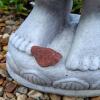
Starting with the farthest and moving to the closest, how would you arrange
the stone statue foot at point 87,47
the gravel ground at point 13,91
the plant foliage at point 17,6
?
1. the plant foliage at point 17,6
2. the gravel ground at point 13,91
3. the stone statue foot at point 87,47

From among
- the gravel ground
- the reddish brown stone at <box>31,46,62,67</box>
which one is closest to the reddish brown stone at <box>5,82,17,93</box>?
the gravel ground

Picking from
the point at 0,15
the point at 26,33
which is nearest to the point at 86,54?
the point at 26,33

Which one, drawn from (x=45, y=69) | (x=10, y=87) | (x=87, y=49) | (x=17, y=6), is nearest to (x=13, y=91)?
(x=10, y=87)

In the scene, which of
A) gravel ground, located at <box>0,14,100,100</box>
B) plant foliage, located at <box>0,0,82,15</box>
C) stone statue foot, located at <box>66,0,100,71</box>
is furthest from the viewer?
plant foliage, located at <box>0,0,82,15</box>

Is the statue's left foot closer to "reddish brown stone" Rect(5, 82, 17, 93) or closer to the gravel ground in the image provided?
the gravel ground

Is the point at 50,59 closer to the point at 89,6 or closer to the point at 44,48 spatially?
the point at 44,48

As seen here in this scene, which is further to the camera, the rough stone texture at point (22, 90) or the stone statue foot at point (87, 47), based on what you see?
the rough stone texture at point (22, 90)

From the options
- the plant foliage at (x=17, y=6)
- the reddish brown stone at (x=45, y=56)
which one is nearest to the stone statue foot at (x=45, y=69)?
the reddish brown stone at (x=45, y=56)

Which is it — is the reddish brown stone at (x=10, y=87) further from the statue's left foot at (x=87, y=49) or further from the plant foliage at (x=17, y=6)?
the plant foliage at (x=17, y=6)

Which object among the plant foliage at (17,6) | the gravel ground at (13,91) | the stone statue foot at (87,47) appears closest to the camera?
the stone statue foot at (87,47)
